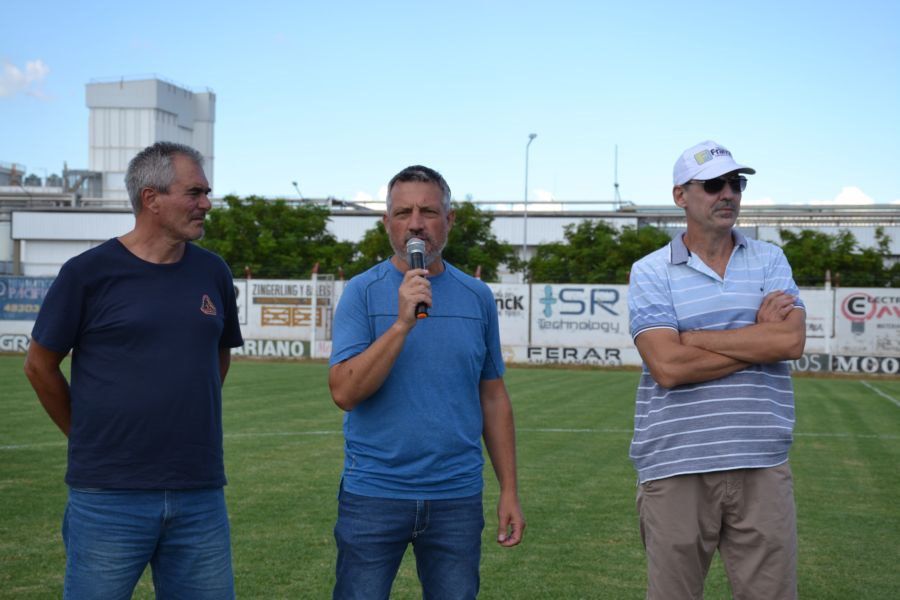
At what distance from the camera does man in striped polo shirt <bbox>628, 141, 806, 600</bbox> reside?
159 inches

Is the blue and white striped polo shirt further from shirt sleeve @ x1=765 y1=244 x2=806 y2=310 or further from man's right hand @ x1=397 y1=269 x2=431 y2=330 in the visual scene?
man's right hand @ x1=397 y1=269 x2=431 y2=330

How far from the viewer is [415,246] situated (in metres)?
3.74

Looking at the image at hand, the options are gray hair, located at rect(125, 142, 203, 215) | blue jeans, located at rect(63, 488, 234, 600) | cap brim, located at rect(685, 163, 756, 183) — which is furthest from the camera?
cap brim, located at rect(685, 163, 756, 183)

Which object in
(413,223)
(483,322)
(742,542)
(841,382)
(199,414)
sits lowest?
(841,382)

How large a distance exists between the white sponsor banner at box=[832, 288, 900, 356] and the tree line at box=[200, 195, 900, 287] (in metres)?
12.1

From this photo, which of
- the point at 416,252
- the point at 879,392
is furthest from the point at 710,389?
the point at 879,392

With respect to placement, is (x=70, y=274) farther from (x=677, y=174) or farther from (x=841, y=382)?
(x=841, y=382)

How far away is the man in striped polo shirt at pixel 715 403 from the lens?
4.04m

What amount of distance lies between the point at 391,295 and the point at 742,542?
5.28 ft

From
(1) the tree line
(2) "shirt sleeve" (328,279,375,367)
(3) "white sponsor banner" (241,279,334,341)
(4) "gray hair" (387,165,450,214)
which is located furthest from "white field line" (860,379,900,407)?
(2) "shirt sleeve" (328,279,375,367)

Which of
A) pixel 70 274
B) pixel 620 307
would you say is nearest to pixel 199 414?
pixel 70 274

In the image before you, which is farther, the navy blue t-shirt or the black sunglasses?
the black sunglasses

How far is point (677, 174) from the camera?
436 centimetres

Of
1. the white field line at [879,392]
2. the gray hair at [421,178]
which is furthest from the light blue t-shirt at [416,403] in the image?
the white field line at [879,392]
